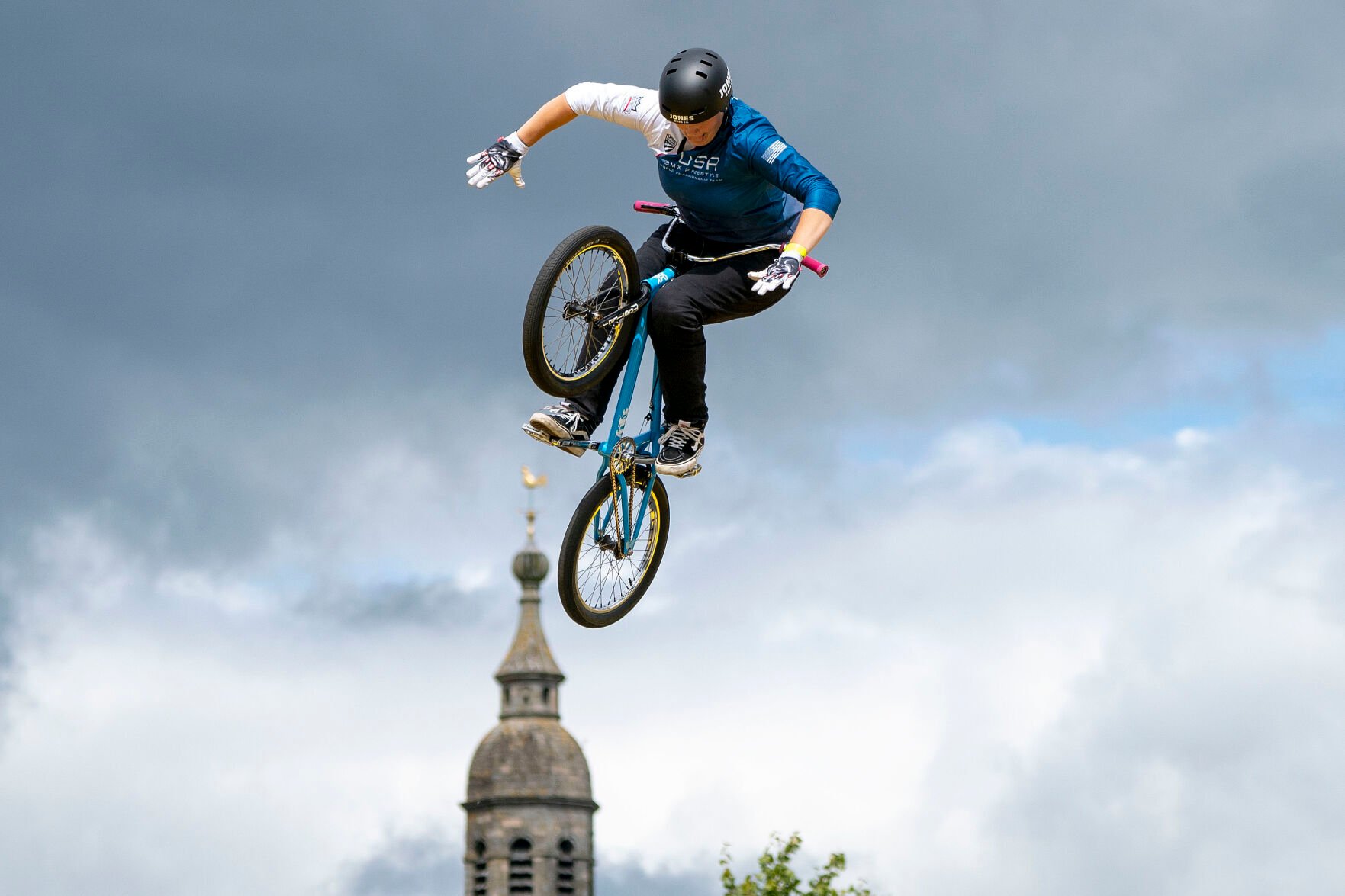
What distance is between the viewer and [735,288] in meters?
19.4

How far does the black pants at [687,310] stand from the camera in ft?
63.3

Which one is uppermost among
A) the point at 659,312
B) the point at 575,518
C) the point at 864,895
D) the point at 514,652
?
the point at 514,652

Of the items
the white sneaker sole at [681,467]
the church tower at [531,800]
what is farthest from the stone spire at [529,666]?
the white sneaker sole at [681,467]

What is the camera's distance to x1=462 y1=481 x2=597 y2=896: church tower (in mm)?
136125

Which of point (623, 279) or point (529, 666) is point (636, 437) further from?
point (529, 666)

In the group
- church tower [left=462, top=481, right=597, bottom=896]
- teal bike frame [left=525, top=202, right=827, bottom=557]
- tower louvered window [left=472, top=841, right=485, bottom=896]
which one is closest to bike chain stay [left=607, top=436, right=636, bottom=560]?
teal bike frame [left=525, top=202, right=827, bottom=557]

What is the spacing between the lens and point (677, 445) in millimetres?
20281

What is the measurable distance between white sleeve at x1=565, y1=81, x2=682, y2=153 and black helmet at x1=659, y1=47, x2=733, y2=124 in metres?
0.45

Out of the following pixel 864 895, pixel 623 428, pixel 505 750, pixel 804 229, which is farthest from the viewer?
pixel 505 750

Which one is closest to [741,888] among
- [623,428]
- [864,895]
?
[864,895]

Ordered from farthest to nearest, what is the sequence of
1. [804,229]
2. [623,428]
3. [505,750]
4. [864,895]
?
[505,750] → [864,895] → [623,428] → [804,229]

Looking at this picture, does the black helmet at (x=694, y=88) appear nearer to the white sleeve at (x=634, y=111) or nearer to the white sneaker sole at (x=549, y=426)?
the white sleeve at (x=634, y=111)

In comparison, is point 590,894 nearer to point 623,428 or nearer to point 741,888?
point 741,888

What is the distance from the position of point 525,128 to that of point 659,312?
2.02m
